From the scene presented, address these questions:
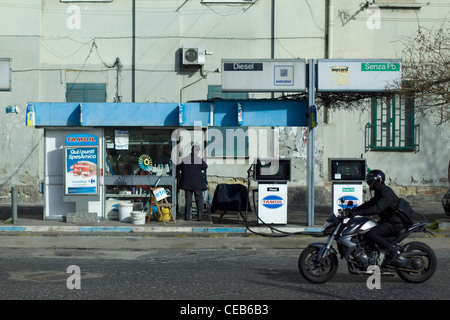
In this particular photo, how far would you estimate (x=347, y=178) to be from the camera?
1367 cm

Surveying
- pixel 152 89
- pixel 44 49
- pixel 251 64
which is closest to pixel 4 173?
pixel 44 49

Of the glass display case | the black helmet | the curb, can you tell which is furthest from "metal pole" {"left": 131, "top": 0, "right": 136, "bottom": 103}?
the black helmet

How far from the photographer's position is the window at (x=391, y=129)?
19.3 meters

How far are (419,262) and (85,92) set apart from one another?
14.1m

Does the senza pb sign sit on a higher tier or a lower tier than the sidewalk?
higher

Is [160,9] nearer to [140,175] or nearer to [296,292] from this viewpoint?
[140,175]

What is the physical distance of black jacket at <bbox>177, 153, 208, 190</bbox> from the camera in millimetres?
14062

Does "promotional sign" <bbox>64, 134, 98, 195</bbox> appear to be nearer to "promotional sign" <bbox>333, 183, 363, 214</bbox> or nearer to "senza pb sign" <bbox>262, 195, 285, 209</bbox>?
"senza pb sign" <bbox>262, 195, 285, 209</bbox>

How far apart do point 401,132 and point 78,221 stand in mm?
11272

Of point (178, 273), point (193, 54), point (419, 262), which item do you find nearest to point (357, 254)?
point (419, 262)

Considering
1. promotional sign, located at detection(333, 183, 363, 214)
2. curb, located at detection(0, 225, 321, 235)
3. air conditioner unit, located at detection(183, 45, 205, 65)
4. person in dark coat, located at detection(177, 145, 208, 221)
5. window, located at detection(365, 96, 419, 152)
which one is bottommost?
curb, located at detection(0, 225, 321, 235)

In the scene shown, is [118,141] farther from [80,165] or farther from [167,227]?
[167,227]

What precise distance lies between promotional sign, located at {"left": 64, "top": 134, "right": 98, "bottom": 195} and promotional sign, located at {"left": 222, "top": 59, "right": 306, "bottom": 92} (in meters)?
3.75

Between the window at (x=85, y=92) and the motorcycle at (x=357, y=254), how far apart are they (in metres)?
13.1
